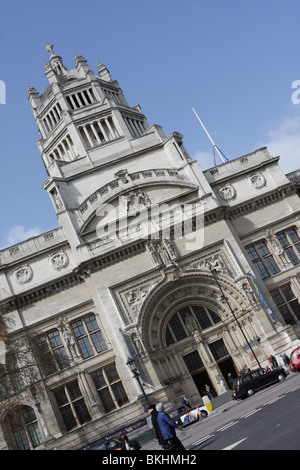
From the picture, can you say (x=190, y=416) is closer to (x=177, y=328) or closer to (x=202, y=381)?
(x=202, y=381)

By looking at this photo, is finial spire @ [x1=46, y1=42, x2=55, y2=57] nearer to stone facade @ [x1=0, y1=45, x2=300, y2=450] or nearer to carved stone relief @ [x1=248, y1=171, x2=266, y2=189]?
stone facade @ [x1=0, y1=45, x2=300, y2=450]

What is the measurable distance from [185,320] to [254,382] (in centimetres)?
1120

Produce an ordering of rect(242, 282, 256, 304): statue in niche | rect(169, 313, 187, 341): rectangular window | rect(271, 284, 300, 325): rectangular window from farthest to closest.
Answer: rect(271, 284, 300, 325): rectangular window < rect(169, 313, 187, 341): rectangular window < rect(242, 282, 256, 304): statue in niche

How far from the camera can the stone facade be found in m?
30.6

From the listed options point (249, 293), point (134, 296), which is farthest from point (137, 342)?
point (249, 293)

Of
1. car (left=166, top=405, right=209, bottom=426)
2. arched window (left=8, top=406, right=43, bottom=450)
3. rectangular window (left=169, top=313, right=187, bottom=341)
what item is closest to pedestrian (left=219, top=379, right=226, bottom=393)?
rectangular window (left=169, top=313, right=187, bottom=341)

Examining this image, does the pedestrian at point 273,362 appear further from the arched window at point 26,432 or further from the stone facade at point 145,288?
the arched window at point 26,432

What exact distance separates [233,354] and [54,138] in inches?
1100

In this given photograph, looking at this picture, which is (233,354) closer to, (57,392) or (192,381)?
(192,381)

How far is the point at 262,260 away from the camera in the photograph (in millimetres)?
35844

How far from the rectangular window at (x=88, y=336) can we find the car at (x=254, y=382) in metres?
12.3

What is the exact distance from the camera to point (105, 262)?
3284 cm

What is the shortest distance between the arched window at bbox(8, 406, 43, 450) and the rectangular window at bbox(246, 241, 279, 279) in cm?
2133
